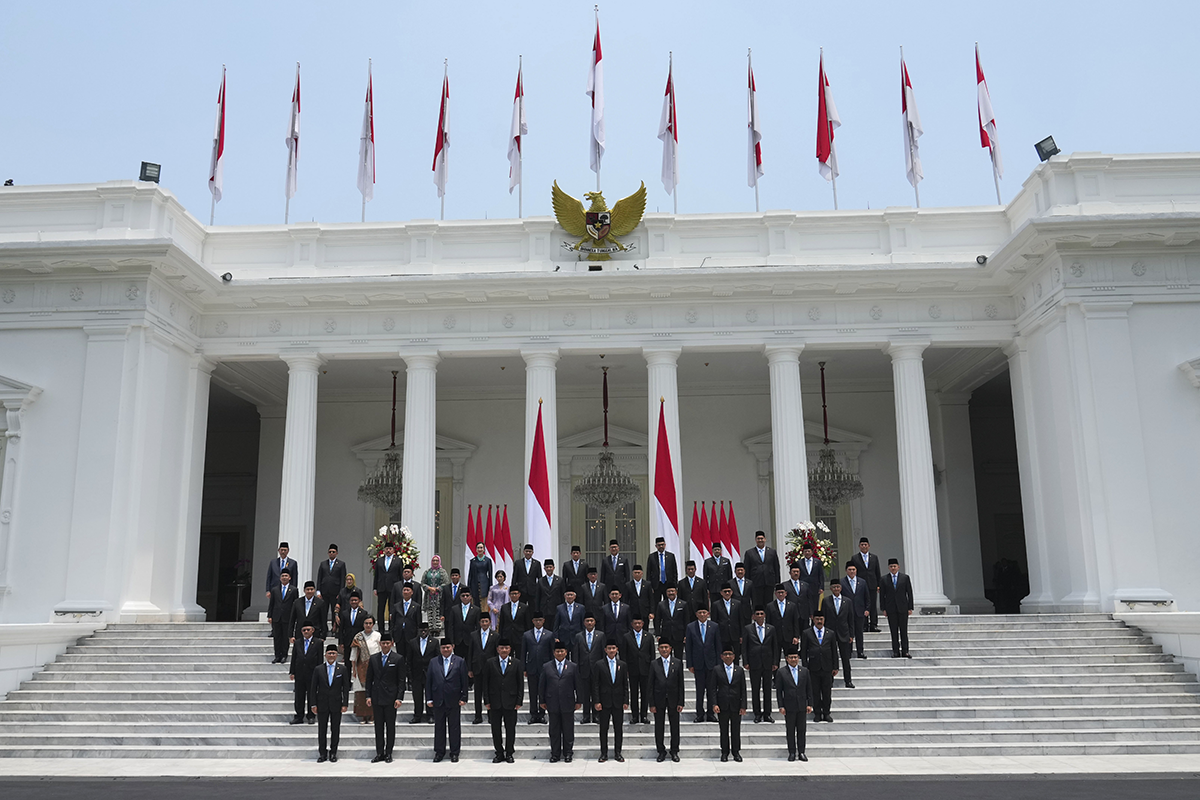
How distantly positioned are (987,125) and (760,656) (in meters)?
13.0

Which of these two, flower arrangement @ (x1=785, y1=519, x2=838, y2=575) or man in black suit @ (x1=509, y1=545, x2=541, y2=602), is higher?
flower arrangement @ (x1=785, y1=519, x2=838, y2=575)

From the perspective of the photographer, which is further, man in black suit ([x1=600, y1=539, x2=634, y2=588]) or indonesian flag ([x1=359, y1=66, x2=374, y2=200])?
indonesian flag ([x1=359, y1=66, x2=374, y2=200])

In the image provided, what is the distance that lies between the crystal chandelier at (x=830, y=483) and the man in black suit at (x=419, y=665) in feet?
35.4

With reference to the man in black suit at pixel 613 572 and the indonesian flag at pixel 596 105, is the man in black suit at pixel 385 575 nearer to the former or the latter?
the man in black suit at pixel 613 572

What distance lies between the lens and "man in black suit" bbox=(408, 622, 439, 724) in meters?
11.2

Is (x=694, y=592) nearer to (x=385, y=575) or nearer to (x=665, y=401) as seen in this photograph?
(x=385, y=575)

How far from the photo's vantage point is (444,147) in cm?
1948

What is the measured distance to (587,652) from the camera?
10.7 metres

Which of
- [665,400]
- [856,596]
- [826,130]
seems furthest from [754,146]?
[856,596]

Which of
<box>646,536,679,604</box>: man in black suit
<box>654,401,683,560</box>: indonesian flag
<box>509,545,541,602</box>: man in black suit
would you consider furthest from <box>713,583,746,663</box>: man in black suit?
<box>654,401,683,560</box>: indonesian flag

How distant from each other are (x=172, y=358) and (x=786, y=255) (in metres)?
11.4

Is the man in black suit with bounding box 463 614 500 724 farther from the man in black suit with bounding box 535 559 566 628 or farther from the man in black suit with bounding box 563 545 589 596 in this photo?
the man in black suit with bounding box 563 545 589 596

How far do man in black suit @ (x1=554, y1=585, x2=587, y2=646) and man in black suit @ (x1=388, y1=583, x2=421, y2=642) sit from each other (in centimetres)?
173

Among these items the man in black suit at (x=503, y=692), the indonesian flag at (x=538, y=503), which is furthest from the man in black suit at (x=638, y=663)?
the indonesian flag at (x=538, y=503)
